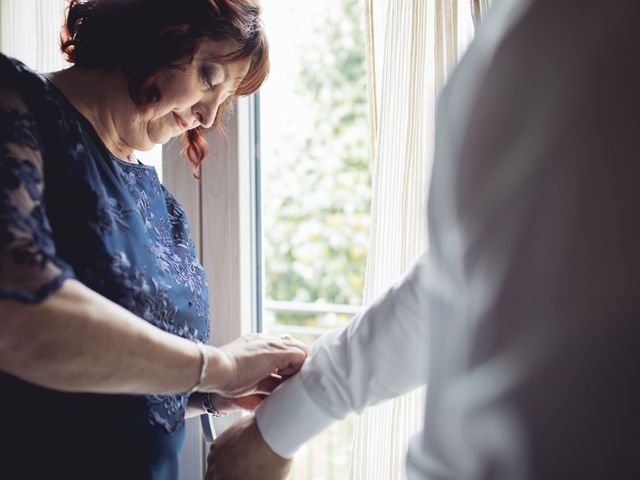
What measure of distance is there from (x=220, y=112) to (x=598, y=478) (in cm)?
103

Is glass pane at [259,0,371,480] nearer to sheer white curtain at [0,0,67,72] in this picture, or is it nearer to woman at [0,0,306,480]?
sheer white curtain at [0,0,67,72]

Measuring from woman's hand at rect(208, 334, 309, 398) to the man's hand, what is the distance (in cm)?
7

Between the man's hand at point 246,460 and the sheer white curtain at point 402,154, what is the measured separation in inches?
16.0

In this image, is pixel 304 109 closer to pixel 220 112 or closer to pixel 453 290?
pixel 220 112

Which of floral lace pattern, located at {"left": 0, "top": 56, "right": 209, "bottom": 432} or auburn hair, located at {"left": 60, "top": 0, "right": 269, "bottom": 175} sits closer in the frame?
floral lace pattern, located at {"left": 0, "top": 56, "right": 209, "bottom": 432}

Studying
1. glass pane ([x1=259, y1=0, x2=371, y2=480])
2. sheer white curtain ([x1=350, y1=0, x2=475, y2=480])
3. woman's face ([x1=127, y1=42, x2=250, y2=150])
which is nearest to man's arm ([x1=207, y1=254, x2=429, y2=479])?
sheer white curtain ([x1=350, y1=0, x2=475, y2=480])

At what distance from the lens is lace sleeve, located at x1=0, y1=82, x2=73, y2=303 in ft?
2.18

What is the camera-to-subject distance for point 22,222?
681 millimetres

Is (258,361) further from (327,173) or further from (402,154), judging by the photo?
(327,173)

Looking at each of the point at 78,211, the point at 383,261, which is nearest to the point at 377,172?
the point at 383,261

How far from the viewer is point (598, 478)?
20.2 inches

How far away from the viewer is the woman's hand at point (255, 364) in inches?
34.6

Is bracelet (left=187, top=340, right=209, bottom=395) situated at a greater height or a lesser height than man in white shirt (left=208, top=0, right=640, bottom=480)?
lesser

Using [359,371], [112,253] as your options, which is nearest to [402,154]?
[359,371]
